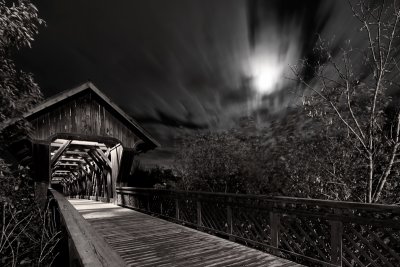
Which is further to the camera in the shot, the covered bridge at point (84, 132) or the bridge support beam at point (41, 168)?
the covered bridge at point (84, 132)

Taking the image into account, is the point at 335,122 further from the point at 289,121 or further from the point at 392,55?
the point at 289,121

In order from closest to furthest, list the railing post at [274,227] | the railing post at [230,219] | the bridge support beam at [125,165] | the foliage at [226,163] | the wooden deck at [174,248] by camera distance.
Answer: the wooden deck at [174,248] → the railing post at [274,227] → the railing post at [230,219] → the bridge support beam at [125,165] → the foliage at [226,163]

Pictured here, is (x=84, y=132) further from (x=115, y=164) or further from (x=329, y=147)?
(x=329, y=147)

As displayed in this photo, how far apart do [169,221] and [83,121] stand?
610cm

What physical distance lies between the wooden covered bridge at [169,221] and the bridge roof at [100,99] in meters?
0.04

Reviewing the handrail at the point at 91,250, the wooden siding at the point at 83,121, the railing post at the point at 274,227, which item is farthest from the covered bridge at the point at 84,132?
the handrail at the point at 91,250

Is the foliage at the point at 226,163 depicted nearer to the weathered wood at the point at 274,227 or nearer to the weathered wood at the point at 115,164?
the weathered wood at the point at 115,164

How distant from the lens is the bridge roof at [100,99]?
34.9 feet

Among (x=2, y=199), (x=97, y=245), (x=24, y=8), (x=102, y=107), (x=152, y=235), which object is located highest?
(x=24, y=8)

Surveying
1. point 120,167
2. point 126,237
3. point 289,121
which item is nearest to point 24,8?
point 126,237

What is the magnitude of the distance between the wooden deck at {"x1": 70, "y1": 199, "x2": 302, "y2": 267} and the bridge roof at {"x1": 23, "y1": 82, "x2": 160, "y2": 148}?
18.2ft

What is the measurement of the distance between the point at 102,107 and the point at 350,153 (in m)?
10.3

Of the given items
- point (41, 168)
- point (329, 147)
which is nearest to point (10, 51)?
point (41, 168)

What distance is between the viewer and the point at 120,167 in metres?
13.2
